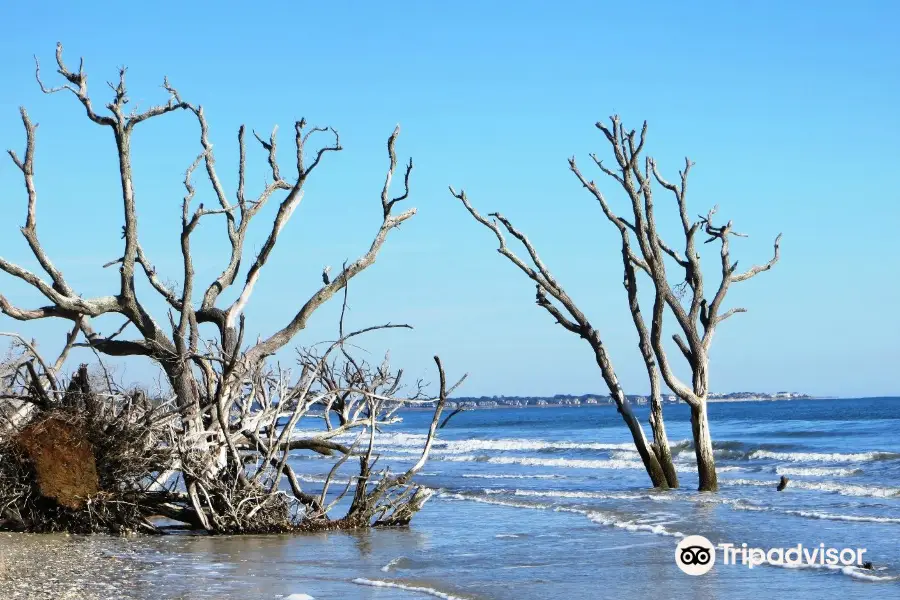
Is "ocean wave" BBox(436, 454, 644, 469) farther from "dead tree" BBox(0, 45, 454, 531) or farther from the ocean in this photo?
"dead tree" BBox(0, 45, 454, 531)

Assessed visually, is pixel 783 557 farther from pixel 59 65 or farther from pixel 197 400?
pixel 59 65

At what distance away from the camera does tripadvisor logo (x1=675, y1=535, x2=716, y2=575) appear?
33.5 feet

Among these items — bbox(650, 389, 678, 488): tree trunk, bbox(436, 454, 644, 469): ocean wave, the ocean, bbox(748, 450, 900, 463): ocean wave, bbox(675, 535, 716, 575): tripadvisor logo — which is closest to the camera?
the ocean

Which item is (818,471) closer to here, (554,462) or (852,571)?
(554,462)

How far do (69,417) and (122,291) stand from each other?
159 centimetres

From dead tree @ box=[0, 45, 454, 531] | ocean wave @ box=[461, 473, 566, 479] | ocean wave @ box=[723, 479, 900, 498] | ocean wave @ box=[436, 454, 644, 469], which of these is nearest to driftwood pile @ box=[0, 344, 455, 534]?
dead tree @ box=[0, 45, 454, 531]

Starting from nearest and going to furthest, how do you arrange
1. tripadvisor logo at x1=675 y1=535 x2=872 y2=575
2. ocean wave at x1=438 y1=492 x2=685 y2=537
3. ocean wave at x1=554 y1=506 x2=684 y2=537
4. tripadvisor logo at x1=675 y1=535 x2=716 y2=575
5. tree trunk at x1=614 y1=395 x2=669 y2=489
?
tripadvisor logo at x1=675 y1=535 x2=716 y2=575
tripadvisor logo at x1=675 y1=535 x2=872 y2=575
ocean wave at x1=554 y1=506 x2=684 y2=537
ocean wave at x1=438 y1=492 x2=685 y2=537
tree trunk at x1=614 y1=395 x2=669 y2=489

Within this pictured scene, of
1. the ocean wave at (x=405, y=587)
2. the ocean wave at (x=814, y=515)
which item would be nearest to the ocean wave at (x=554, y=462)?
the ocean wave at (x=814, y=515)

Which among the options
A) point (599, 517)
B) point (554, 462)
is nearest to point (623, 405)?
point (599, 517)

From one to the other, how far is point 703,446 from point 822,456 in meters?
16.4

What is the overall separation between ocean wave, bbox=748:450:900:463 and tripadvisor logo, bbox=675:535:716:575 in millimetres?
18476

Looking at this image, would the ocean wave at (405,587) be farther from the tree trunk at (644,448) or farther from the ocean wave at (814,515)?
the tree trunk at (644,448)

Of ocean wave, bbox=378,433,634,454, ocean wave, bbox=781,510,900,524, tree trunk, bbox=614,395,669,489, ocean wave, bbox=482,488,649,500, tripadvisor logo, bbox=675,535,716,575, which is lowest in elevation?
ocean wave, bbox=781,510,900,524

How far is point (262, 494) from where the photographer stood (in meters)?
11.4
